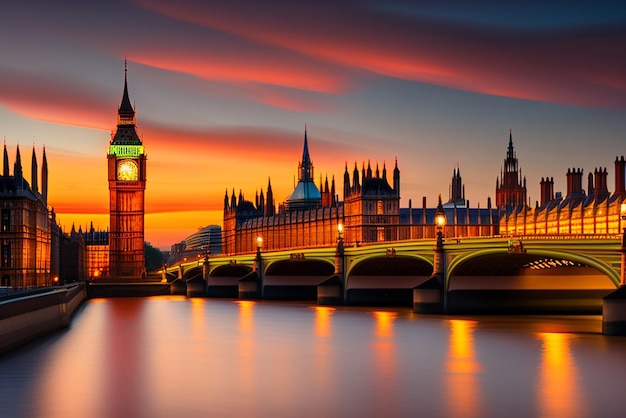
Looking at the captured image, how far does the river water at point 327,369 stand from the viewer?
108 ft

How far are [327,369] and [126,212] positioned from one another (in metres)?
120

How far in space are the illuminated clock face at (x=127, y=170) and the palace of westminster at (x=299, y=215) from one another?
15 cm

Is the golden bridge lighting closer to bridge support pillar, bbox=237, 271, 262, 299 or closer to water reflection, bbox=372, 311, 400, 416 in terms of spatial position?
water reflection, bbox=372, 311, 400, 416

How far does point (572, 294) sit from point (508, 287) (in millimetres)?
4084

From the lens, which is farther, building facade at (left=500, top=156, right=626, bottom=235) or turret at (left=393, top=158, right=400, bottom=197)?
turret at (left=393, top=158, right=400, bottom=197)

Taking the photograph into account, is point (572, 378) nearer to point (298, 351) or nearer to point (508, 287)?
point (298, 351)

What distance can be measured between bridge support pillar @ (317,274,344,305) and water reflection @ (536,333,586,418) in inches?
1232

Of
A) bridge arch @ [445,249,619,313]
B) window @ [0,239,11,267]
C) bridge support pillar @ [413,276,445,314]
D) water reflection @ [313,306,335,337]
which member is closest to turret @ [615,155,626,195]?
water reflection @ [313,306,335,337]

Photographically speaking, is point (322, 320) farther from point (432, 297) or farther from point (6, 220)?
point (6, 220)

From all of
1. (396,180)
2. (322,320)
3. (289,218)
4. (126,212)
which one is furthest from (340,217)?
(322,320)

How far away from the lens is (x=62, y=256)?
16775cm

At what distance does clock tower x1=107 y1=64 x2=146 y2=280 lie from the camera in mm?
158375

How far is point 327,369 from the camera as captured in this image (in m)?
42.7

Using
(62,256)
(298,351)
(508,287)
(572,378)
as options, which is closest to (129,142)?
(62,256)
